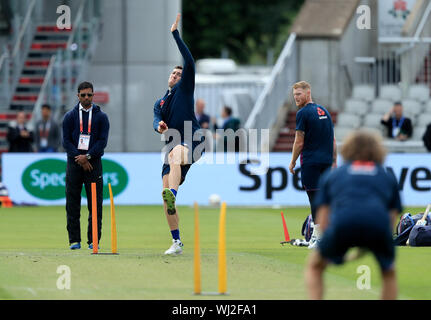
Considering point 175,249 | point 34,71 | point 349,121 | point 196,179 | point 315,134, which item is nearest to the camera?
point 175,249

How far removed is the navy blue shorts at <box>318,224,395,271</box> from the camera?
7.64m

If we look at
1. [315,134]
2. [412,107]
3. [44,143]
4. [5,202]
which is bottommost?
[5,202]

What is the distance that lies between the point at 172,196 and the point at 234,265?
1147 mm

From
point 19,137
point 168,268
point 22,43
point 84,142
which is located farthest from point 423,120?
point 168,268

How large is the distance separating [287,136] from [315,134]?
16542 mm

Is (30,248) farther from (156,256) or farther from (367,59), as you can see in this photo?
(367,59)

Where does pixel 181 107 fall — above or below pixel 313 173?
above

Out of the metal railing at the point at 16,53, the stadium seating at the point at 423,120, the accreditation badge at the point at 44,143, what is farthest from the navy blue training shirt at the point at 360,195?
the metal railing at the point at 16,53

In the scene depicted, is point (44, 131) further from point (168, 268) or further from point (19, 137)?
point (168, 268)

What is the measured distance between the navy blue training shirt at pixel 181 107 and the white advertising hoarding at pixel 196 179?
1127 centimetres

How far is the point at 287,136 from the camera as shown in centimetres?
3044

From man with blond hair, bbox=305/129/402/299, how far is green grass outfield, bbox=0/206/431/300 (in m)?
1.90
